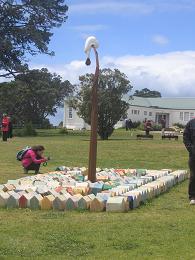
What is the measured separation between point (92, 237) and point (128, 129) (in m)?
57.1

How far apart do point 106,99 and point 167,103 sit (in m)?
45.5

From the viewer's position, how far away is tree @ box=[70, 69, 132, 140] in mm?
40312

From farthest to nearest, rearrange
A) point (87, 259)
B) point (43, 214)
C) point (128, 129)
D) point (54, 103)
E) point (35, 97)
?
point (54, 103), point (35, 97), point (128, 129), point (43, 214), point (87, 259)

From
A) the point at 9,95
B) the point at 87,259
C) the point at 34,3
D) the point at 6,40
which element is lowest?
the point at 87,259

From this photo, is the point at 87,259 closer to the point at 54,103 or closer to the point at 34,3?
the point at 34,3

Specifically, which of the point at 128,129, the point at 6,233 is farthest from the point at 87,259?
the point at 128,129

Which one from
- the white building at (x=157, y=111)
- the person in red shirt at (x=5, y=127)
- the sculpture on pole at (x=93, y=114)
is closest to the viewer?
the sculpture on pole at (x=93, y=114)

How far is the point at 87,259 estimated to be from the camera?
5.68m

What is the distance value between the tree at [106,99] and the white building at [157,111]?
3085 centimetres

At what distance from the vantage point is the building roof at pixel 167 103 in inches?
3206

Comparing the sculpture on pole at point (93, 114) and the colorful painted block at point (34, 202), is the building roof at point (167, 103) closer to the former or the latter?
the sculpture on pole at point (93, 114)

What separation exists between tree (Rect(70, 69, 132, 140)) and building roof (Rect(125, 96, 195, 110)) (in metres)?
34.6

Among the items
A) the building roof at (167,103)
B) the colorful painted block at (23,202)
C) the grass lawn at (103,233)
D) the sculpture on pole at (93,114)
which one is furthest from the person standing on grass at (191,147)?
the building roof at (167,103)

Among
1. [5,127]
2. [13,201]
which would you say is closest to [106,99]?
[5,127]
